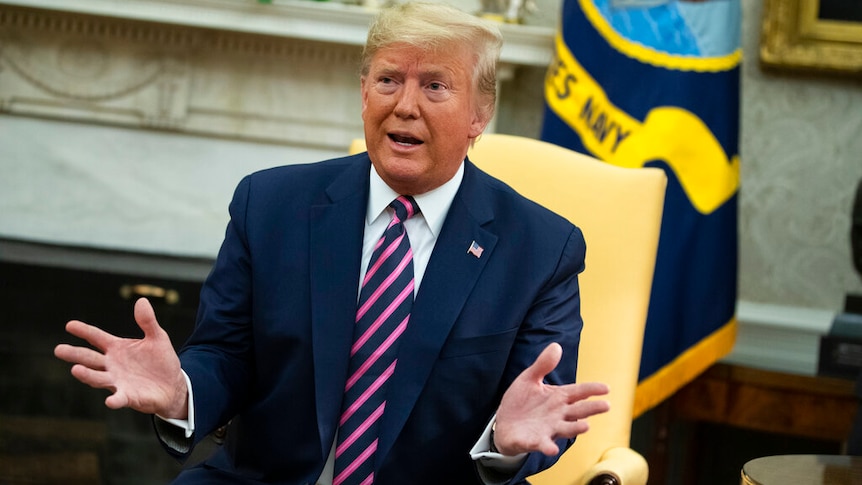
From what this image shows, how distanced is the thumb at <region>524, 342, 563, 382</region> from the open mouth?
0.48 metres

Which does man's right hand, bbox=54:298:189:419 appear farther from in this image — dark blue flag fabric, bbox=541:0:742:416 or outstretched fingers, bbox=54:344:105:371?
dark blue flag fabric, bbox=541:0:742:416

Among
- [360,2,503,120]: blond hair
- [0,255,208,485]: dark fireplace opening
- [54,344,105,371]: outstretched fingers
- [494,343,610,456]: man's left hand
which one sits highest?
[360,2,503,120]: blond hair

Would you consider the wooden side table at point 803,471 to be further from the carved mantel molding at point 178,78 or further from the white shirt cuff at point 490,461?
the carved mantel molding at point 178,78

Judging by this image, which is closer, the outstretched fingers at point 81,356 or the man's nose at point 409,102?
the outstretched fingers at point 81,356

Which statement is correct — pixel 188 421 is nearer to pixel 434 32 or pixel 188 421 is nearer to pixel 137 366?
pixel 137 366

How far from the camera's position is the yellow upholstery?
2312 mm

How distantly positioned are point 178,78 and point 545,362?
317 cm

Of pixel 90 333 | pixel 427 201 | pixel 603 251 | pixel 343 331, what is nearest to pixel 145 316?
pixel 90 333

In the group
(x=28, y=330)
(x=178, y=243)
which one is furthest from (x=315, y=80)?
(x=28, y=330)

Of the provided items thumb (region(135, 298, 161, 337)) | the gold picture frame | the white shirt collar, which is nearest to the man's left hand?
the white shirt collar

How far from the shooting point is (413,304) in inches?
75.2

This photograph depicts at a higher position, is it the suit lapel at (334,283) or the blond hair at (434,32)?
the blond hair at (434,32)

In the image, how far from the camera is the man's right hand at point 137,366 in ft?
5.14

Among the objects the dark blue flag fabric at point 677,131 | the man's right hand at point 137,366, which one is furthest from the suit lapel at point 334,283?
the dark blue flag fabric at point 677,131
